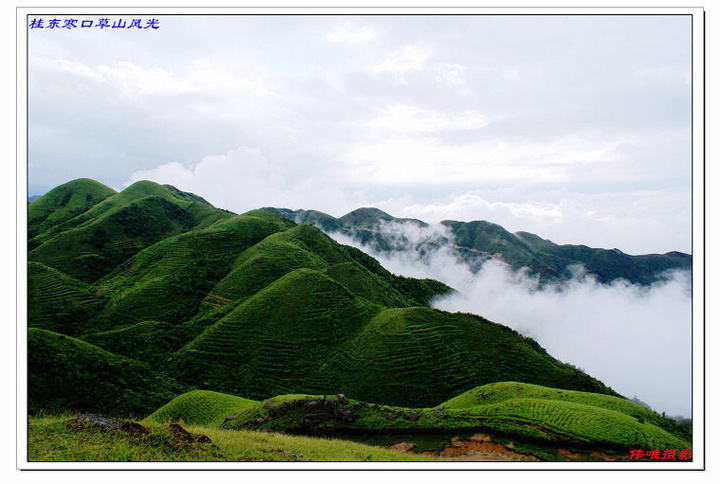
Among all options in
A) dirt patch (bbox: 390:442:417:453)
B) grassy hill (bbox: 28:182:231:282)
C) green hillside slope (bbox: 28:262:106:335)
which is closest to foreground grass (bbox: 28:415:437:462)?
dirt patch (bbox: 390:442:417:453)

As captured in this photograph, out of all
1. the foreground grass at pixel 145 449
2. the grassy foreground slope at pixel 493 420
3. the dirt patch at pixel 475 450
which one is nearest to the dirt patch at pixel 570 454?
the grassy foreground slope at pixel 493 420

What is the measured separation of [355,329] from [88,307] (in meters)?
39.4

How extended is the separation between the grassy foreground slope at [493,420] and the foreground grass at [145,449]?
11.6 feet

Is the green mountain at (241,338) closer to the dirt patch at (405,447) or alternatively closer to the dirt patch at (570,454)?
the dirt patch at (570,454)

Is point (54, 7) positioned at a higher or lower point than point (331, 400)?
higher

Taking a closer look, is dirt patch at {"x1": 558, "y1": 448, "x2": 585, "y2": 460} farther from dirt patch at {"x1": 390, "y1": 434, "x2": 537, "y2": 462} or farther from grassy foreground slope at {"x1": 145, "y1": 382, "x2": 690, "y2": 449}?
dirt patch at {"x1": 390, "y1": 434, "x2": 537, "y2": 462}

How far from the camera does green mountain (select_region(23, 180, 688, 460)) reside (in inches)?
1118

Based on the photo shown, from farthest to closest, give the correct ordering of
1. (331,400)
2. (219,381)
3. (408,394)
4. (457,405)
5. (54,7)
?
(219,381) < (408,394) < (457,405) < (331,400) < (54,7)

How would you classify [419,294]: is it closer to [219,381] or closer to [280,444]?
[219,381]

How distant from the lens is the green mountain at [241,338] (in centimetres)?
2841

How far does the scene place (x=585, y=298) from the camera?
649 ft

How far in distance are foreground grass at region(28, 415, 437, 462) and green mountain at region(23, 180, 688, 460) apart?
1033 cm

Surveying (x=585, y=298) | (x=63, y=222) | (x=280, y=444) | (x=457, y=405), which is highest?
(x=63, y=222)
